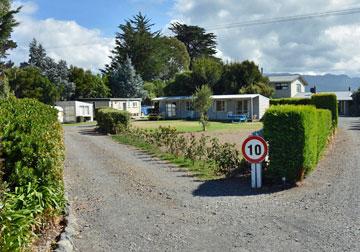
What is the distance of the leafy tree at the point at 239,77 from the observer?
57.3 metres

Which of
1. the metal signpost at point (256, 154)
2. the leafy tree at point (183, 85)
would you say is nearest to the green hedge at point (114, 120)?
the metal signpost at point (256, 154)

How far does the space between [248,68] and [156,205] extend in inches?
1974

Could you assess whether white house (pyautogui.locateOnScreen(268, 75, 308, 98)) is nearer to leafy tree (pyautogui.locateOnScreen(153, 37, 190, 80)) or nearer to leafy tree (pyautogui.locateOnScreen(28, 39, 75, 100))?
leafy tree (pyautogui.locateOnScreen(153, 37, 190, 80))

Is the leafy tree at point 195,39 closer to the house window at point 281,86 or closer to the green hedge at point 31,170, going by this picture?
the house window at point 281,86

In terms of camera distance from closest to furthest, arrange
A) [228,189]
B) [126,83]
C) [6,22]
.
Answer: [228,189], [6,22], [126,83]

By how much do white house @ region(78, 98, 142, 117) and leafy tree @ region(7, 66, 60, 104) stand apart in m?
4.68

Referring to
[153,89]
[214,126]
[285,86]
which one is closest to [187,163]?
[214,126]

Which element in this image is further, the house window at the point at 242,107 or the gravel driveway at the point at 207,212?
the house window at the point at 242,107

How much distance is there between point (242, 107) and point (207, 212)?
4211cm

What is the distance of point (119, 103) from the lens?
5397 cm

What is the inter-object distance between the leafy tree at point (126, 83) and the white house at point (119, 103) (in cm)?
788

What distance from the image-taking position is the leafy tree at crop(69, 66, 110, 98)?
203ft

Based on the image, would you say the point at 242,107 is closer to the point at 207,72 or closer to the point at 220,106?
the point at 220,106

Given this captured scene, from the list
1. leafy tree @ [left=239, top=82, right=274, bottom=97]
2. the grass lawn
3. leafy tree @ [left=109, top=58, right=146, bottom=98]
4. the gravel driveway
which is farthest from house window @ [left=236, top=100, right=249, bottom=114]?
the gravel driveway
